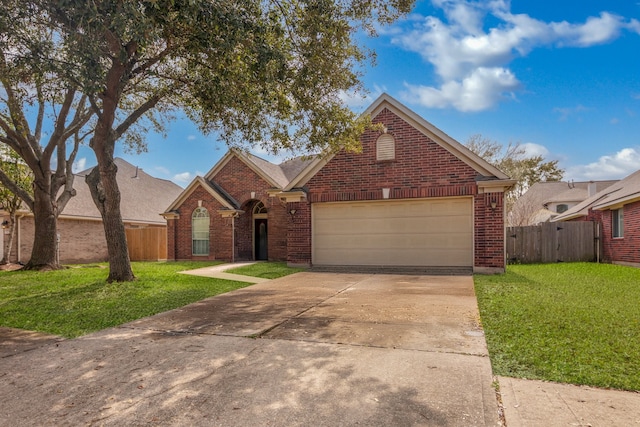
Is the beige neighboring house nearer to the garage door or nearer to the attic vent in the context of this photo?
the garage door

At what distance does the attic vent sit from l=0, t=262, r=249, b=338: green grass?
19.8ft

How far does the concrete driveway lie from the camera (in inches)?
116

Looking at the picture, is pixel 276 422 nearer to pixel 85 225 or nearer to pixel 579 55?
pixel 579 55

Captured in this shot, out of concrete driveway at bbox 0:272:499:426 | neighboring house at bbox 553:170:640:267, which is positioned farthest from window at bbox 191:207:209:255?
neighboring house at bbox 553:170:640:267

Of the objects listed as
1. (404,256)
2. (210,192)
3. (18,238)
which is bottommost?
(404,256)

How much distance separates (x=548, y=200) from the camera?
110 ft

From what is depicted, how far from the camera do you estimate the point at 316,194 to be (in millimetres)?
13391

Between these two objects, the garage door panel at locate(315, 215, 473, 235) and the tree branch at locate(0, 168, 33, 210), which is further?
the tree branch at locate(0, 168, 33, 210)

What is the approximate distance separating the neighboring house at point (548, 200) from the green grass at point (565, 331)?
24.2 m

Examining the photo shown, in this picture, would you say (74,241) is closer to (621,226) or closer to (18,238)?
(18,238)

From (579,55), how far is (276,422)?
15.0m

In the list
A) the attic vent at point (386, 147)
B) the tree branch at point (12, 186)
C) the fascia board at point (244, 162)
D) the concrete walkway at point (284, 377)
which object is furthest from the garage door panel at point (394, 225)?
the tree branch at point (12, 186)

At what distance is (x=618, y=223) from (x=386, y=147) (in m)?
10.6

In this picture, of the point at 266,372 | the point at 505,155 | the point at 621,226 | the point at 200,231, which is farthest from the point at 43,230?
the point at 505,155
